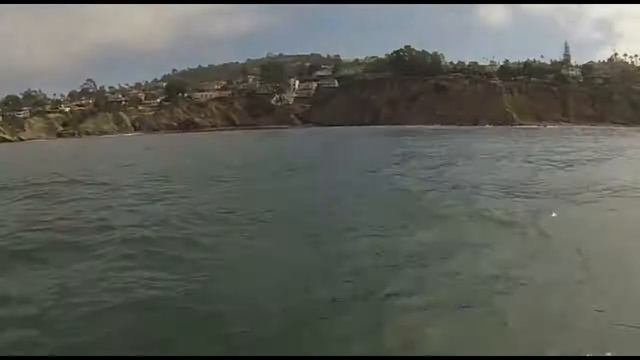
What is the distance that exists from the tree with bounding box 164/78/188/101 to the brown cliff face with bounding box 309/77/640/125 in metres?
17.6

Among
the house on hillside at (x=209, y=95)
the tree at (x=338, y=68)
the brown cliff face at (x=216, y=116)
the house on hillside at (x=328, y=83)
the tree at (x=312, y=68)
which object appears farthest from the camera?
the tree at (x=312, y=68)

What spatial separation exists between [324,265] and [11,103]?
303 feet

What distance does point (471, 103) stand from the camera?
72.4 m

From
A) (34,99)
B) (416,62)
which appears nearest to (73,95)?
(34,99)

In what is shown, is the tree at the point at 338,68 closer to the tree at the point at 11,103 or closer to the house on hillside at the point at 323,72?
the house on hillside at the point at 323,72

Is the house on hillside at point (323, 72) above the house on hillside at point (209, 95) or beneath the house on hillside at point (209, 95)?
above

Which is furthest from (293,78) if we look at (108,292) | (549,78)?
(108,292)

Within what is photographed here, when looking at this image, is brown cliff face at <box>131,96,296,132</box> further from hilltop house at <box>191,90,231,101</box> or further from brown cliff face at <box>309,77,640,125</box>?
brown cliff face at <box>309,77,640,125</box>

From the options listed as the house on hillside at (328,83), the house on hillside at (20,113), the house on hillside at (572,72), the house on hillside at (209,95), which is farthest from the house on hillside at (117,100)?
the house on hillside at (572,72)

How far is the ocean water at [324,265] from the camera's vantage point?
8.98 meters

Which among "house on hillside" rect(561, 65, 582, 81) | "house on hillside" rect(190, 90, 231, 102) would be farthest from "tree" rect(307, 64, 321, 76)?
"house on hillside" rect(561, 65, 582, 81)

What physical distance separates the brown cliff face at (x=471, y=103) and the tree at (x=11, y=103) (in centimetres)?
3816

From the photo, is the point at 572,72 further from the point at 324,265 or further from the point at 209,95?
the point at 324,265

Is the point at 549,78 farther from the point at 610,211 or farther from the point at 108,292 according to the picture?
the point at 108,292
